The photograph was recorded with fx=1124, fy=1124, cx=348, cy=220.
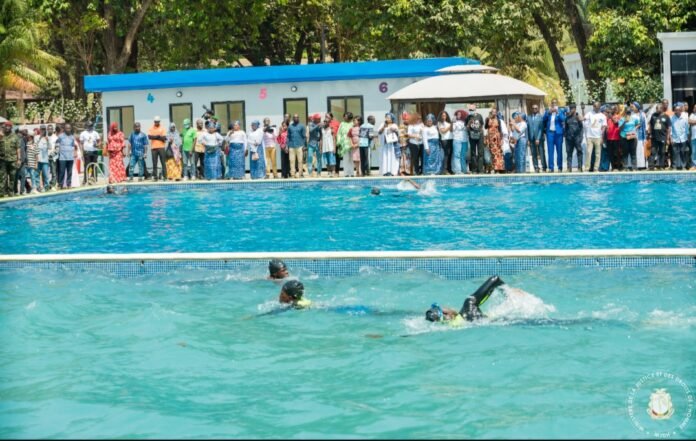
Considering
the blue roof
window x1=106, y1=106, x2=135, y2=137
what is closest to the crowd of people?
the blue roof

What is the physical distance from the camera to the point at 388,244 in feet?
53.0

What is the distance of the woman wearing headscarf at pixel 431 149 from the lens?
997 inches

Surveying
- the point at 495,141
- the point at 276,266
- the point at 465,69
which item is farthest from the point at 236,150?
the point at 276,266

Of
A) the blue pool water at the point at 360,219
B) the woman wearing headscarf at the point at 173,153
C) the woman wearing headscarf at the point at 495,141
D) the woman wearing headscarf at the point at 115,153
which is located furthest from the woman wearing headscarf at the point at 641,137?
the woman wearing headscarf at the point at 115,153

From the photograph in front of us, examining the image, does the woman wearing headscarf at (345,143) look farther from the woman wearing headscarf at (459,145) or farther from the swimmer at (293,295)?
the swimmer at (293,295)

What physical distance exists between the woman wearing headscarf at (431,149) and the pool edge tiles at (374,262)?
1200 centimetres

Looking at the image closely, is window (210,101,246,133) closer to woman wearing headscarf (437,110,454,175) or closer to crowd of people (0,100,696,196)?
crowd of people (0,100,696,196)

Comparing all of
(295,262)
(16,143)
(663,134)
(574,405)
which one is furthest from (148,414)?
(663,134)

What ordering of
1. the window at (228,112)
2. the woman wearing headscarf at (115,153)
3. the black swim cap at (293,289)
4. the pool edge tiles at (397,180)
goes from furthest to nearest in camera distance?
the window at (228,112) < the woman wearing headscarf at (115,153) < the pool edge tiles at (397,180) < the black swim cap at (293,289)

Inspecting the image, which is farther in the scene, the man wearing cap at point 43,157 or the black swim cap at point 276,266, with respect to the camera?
the man wearing cap at point 43,157

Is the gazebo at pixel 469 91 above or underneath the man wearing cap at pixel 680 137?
above

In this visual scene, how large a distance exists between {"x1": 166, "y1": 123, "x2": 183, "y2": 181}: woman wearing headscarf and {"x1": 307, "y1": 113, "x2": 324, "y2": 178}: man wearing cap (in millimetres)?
3133

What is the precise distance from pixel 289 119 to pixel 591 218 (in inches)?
401

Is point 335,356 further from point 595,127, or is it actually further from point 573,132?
point 595,127
